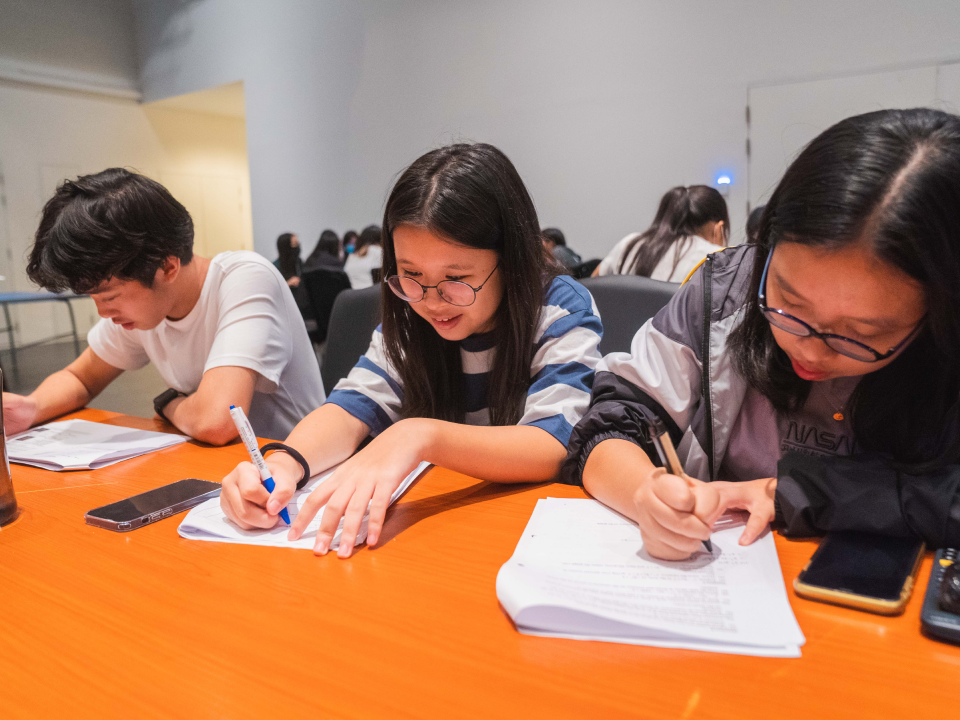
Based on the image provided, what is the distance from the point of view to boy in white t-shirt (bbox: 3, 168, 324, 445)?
1354mm

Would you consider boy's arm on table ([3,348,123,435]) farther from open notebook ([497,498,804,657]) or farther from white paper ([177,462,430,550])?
open notebook ([497,498,804,657])

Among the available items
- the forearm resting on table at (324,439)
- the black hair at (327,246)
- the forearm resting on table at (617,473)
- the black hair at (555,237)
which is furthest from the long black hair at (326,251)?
the forearm resting on table at (617,473)

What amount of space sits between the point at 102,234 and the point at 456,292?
78 cm

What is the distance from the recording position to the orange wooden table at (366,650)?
0.54 meters

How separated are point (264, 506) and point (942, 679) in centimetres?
76

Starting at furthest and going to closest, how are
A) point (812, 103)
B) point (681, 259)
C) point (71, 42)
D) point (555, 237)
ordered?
point (71, 42) < point (555, 237) < point (812, 103) < point (681, 259)

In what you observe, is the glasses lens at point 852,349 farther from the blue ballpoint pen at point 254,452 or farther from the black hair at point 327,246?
the black hair at point 327,246

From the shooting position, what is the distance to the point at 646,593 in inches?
26.1

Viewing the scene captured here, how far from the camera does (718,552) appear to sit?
75 centimetres

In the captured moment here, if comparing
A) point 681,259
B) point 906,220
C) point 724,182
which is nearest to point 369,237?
point 724,182

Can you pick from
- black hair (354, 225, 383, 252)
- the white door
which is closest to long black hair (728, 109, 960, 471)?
the white door

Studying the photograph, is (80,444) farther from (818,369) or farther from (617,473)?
(818,369)

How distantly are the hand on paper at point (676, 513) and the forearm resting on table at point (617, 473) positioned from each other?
8 cm

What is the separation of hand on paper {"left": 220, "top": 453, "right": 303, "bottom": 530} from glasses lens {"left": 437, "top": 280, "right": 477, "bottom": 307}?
416 millimetres
